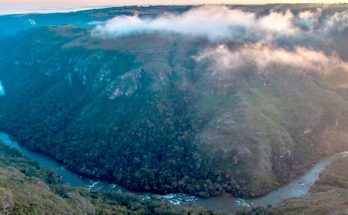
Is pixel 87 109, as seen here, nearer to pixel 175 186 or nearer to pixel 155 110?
pixel 155 110

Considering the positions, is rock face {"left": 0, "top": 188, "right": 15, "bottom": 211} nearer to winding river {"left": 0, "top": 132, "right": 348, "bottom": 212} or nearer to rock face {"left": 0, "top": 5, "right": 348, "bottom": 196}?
winding river {"left": 0, "top": 132, "right": 348, "bottom": 212}

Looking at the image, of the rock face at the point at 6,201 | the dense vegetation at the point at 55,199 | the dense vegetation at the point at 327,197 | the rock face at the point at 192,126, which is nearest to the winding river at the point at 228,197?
the rock face at the point at 192,126

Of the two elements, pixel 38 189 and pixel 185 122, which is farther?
pixel 185 122

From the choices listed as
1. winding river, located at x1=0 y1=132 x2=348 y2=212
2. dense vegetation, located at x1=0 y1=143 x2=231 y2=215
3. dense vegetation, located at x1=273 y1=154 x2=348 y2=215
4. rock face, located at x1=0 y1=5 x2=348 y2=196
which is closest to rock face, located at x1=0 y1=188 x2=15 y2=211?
dense vegetation, located at x1=0 y1=143 x2=231 y2=215

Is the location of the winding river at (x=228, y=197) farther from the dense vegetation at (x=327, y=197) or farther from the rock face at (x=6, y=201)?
the rock face at (x=6, y=201)

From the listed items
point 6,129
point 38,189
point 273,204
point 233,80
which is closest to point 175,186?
point 273,204

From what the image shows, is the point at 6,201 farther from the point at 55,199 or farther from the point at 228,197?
the point at 228,197

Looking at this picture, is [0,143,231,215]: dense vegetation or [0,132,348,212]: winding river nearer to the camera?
[0,143,231,215]: dense vegetation

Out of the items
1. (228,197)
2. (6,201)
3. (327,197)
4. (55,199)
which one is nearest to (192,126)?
(228,197)
